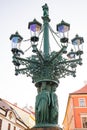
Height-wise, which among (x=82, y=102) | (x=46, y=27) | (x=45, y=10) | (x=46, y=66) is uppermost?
(x=82, y=102)

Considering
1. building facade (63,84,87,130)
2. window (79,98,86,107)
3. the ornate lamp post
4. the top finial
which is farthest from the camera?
window (79,98,86,107)

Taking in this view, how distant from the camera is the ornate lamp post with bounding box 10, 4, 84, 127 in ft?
18.5

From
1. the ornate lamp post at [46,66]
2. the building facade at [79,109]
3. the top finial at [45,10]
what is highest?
the building facade at [79,109]

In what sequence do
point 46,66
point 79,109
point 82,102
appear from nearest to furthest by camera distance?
point 46,66, point 79,109, point 82,102

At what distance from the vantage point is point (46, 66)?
6.23m

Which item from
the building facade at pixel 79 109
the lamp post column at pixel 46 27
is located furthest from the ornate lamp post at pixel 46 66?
the building facade at pixel 79 109

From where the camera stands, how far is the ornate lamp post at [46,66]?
5.64 metres

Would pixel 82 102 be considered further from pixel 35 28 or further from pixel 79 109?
pixel 35 28

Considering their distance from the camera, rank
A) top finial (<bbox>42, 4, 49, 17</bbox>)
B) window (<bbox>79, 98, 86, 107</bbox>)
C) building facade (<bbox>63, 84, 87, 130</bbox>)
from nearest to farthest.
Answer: top finial (<bbox>42, 4, 49, 17</bbox>)
building facade (<bbox>63, 84, 87, 130</bbox>)
window (<bbox>79, 98, 86, 107</bbox>)

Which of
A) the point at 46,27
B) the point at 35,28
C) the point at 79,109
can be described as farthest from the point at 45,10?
the point at 79,109

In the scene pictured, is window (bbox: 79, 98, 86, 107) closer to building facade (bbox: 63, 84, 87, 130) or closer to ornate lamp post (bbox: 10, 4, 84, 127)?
building facade (bbox: 63, 84, 87, 130)

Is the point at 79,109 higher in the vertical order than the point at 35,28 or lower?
higher

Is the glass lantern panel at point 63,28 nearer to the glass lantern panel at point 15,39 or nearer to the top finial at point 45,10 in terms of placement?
the top finial at point 45,10

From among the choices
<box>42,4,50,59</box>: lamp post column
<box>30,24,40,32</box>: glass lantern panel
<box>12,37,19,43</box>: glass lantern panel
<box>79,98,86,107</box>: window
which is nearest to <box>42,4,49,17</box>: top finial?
<box>42,4,50,59</box>: lamp post column
